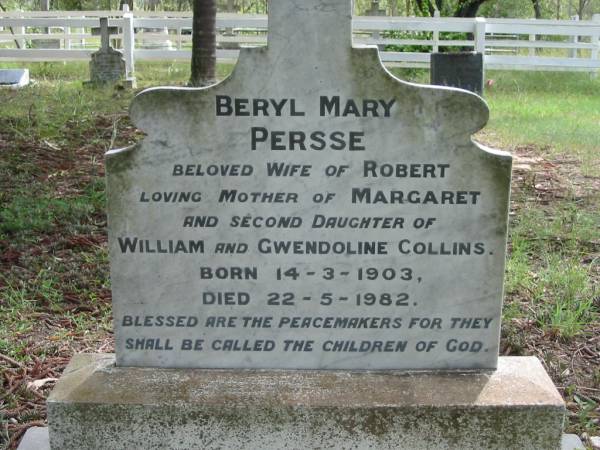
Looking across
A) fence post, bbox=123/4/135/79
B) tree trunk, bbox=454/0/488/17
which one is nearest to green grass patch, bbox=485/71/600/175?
tree trunk, bbox=454/0/488/17

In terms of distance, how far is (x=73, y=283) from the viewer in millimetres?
4754

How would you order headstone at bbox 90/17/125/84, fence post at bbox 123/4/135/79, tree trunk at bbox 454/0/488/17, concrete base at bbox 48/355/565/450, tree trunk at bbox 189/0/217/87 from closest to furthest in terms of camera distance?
concrete base at bbox 48/355/565/450
tree trunk at bbox 189/0/217/87
headstone at bbox 90/17/125/84
fence post at bbox 123/4/135/79
tree trunk at bbox 454/0/488/17

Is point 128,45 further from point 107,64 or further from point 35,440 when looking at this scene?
point 35,440

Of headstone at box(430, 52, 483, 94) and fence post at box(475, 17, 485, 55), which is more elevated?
fence post at box(475, 17, 485, 55)

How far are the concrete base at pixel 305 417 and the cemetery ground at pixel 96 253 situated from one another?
0.57m

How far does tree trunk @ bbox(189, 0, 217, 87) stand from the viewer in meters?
10.8

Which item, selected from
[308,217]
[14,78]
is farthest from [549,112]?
[308,217]

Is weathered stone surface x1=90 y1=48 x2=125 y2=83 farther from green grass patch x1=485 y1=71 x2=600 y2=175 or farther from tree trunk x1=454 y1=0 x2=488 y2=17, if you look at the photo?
tree trunk x1=454 y1=0 x2=488 y2=17

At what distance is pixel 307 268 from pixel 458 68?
987 centimetres

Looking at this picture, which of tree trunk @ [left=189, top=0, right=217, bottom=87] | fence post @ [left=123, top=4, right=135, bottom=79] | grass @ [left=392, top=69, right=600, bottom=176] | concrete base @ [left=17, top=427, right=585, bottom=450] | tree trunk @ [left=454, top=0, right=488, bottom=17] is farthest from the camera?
tree trunk @ [left=454, top=0, right=488, bottom=17]

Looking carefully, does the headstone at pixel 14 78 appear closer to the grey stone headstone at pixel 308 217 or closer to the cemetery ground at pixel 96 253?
the cemetery ground at pixel 96 253

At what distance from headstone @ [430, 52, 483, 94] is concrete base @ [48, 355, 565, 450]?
387 inches

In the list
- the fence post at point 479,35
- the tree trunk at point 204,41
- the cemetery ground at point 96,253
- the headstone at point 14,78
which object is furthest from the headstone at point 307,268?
the fence post at point 479,35

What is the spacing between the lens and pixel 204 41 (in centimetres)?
1120
